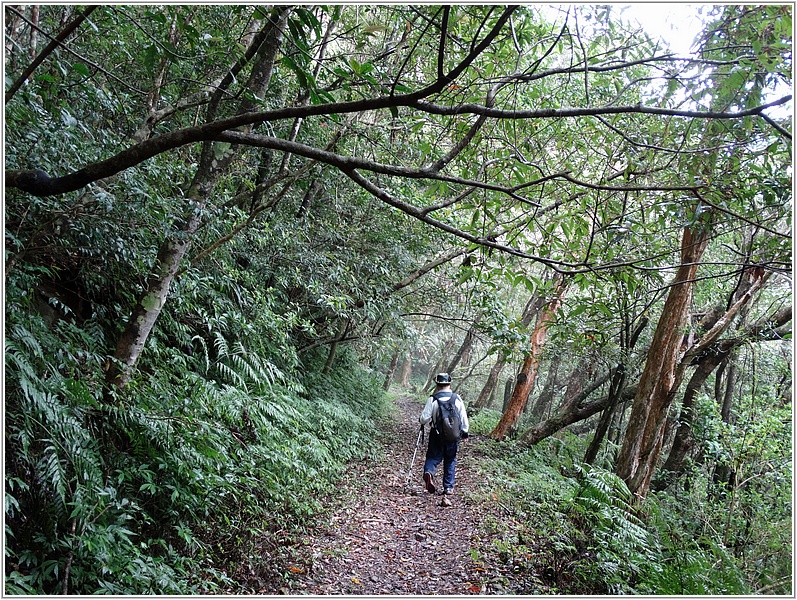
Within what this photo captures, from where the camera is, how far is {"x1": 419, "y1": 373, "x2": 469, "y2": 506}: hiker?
25.6 ft

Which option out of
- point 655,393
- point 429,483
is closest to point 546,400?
point 655,393

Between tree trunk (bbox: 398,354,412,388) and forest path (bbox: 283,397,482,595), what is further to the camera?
tree trunk (bbox: 398,354,412,388)

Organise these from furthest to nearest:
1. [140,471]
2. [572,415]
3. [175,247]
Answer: [572,415] < [175,247] < [140,471]

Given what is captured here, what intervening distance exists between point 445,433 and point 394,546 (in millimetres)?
2163

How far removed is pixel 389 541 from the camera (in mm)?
6121

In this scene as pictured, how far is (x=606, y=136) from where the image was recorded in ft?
18.2

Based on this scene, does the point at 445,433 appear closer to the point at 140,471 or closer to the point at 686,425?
the point at 140,471

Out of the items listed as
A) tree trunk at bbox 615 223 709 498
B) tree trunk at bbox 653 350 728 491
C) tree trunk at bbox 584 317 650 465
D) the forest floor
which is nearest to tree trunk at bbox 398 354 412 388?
tree trunk at bbox 653 350 728 491

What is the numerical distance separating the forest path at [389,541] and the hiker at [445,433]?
12.5 inches

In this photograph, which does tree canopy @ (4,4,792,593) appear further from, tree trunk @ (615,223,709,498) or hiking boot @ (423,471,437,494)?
hiking boot @ (423,471,437,494)

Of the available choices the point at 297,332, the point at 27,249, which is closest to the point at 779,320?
the point at 297,332

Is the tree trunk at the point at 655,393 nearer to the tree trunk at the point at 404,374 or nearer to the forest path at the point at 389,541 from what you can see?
the forest path at the point at 389,541

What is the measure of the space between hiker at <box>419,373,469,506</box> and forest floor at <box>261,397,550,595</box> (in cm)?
31

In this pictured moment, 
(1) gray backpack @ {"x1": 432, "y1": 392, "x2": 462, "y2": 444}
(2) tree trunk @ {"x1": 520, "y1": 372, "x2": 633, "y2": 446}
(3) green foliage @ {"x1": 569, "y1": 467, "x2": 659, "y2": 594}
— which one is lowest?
(3) green foliage @ {"x1": 569, "y1": 467, "x2": 659, "y2": 594}
